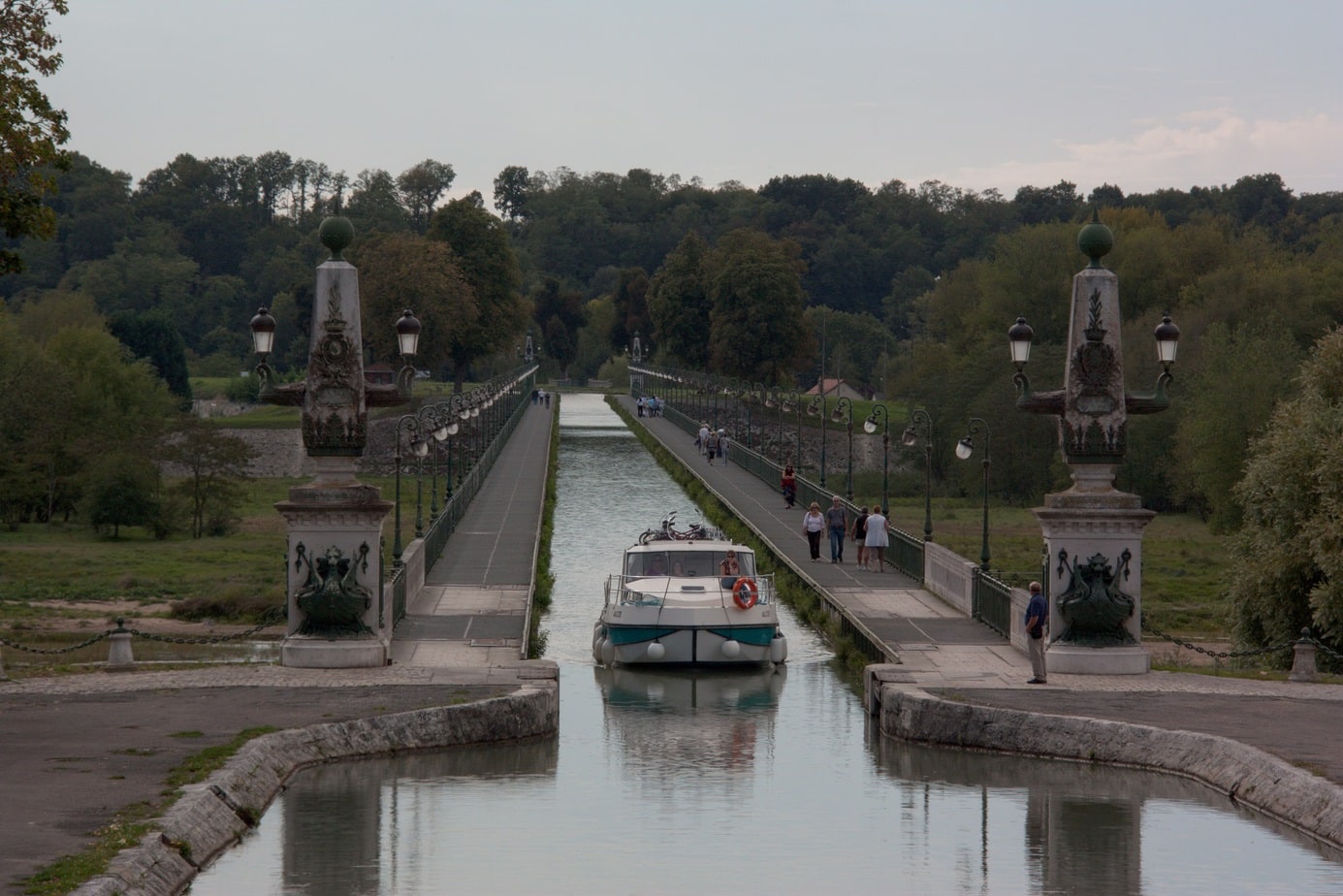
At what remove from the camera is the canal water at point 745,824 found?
53.6 feet

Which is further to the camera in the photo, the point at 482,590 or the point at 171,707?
the point at 482,590

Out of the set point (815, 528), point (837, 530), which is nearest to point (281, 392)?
point (837, 530)

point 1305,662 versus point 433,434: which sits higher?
point 433,434

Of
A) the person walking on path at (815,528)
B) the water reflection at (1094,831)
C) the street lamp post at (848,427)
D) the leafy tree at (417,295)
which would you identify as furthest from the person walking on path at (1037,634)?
the leafy tree at (417,295)

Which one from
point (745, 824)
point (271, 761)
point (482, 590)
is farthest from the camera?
point (482, 590)

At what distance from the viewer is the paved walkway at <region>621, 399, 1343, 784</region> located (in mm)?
20484

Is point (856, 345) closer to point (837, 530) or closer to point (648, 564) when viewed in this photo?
point (837, 530)

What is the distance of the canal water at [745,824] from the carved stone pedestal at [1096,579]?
133 inches

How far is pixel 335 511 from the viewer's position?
2503 centimetres

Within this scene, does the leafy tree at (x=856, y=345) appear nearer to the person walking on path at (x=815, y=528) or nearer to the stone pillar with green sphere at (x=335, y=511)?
the person walking on path at (x=815, y=528)

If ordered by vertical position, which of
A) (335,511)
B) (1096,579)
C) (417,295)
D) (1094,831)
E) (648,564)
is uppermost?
(417,295)

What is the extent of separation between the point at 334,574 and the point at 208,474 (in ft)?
129

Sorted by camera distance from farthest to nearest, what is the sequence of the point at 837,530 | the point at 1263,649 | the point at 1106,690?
the point at 837,530 < the point at 1263,649 < the point at 1106,690

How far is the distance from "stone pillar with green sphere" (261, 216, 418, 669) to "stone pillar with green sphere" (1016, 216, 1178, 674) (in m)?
9.53
